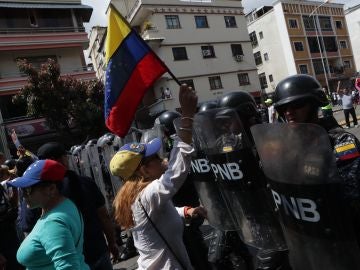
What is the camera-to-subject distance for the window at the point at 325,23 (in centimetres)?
4606

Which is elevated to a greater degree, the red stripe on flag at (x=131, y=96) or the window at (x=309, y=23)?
the window at (x=309, y=23)

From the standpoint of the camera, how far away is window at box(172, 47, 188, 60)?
30.5m

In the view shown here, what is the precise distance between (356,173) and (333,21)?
50.5 meters

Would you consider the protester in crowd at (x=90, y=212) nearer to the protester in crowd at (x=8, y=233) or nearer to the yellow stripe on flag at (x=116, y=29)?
the yellow stripe on flag at (x=116, y=29)

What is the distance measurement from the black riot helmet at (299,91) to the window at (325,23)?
4698 centimetres

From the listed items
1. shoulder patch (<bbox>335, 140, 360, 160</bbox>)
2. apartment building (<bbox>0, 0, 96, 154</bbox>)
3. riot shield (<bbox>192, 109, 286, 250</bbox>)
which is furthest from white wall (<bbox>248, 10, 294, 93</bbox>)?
shoulder patch (<bbox>335, 140, 360, 160</bbox>)

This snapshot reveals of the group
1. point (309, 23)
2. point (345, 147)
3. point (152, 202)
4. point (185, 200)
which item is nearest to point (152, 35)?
point (309, 23)

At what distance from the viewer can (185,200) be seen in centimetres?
426

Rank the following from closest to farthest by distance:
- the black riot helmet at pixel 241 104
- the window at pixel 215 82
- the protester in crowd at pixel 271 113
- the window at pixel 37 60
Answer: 1. the black riot helmet at pixel 241 104
2. the protester in crowd at pixel 271 113
3. the window at pixel 37 60
4. the window at pixel 215 82

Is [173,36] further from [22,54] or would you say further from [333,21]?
[333,21]

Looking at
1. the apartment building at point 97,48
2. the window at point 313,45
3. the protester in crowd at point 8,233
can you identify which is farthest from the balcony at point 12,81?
the window at point 313,45

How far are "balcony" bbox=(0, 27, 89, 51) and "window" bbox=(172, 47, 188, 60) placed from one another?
24.3 ft

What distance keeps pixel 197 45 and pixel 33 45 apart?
42.5 feet

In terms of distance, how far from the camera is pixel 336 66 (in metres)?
46.5
